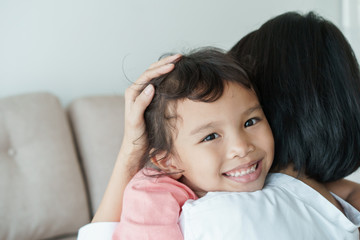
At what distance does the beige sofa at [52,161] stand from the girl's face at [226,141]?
1.00 metres

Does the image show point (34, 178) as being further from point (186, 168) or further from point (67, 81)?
point (186, 168)

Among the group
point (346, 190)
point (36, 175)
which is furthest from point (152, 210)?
point (36, 175)

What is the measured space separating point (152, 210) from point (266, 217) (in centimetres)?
25

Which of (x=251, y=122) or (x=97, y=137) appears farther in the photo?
(x=97, y=137)

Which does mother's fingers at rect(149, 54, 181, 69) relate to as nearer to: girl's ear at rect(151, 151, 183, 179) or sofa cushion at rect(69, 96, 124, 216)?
girl's ear at rect(151, 151, 183, 179)

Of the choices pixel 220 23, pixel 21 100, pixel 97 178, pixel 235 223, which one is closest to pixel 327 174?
pixel 235 223

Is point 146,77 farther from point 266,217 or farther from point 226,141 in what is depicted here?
point 266,217

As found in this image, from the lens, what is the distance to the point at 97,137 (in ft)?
6.32

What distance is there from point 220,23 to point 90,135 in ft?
3.87

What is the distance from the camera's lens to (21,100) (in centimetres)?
183

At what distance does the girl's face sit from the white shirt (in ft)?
0.34

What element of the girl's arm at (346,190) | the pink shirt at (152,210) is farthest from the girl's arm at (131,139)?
the girl's arm at (346,190)

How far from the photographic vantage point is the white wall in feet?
6.30

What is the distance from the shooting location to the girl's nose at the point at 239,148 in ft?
2.99
